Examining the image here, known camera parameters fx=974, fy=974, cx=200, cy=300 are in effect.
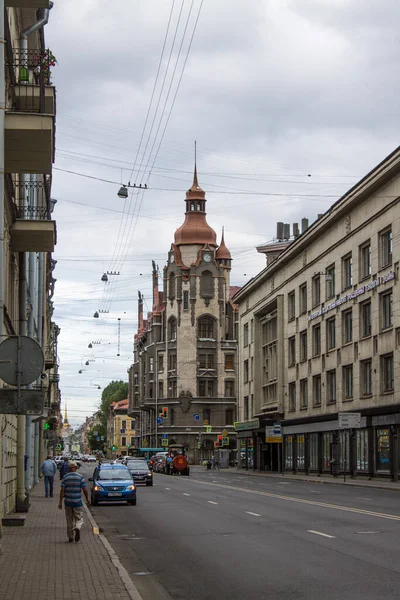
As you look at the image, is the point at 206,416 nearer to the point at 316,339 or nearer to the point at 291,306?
the point at 291,306

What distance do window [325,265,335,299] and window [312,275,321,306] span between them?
2.72m

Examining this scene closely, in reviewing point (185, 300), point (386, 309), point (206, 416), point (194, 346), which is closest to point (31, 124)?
point (386, 309)

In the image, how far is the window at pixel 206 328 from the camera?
381 feet

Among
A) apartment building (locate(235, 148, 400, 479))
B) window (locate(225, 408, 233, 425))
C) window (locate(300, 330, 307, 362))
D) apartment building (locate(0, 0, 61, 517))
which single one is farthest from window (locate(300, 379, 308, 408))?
window (locate(225, 408, 233, 425))

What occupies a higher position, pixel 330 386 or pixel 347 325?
pixel 347 325

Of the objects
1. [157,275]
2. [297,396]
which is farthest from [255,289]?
[157,275]

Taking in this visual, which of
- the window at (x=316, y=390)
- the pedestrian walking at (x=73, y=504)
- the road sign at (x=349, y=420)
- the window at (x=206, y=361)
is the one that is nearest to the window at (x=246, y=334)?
the window at (x=206, y=361)

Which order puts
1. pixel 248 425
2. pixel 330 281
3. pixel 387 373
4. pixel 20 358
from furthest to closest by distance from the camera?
pixel 248 425 < pixel 330 281 < pixel 387 373 < pixel 20 358

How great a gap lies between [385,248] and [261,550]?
3820cm

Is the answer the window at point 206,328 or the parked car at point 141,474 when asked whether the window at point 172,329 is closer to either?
the window at point 206,328

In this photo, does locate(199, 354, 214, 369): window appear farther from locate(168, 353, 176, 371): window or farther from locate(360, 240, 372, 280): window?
locate(360, 240, 372, 280): window

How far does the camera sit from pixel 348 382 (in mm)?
58688

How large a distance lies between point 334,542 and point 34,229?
9596 millimetres

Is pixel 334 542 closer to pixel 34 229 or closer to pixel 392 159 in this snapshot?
pixel 34 229
